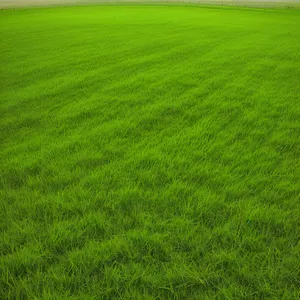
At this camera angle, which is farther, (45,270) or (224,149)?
(224,149)

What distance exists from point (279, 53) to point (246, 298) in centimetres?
747

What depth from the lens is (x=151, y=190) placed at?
202 centimetres

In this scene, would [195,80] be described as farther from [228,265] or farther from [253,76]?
[228,265]

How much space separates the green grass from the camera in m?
1.37

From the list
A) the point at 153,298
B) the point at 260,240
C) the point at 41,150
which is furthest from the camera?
the point at 41,150

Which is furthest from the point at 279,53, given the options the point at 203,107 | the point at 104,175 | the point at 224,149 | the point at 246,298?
the point at 246,298

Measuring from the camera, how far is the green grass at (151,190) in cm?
137

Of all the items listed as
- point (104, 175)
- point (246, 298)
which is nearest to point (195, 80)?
point (104, 175)

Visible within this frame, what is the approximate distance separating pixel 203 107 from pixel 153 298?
2.86 m

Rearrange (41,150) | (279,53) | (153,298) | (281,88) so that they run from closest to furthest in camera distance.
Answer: (153,298) → (41,150) → (281,88) → (279,53)

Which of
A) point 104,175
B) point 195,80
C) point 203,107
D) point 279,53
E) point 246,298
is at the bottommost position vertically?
point 246,298

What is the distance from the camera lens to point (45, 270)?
4.65 ft

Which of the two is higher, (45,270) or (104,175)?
(104,175)

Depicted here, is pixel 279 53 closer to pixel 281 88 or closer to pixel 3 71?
pixel 281 88
